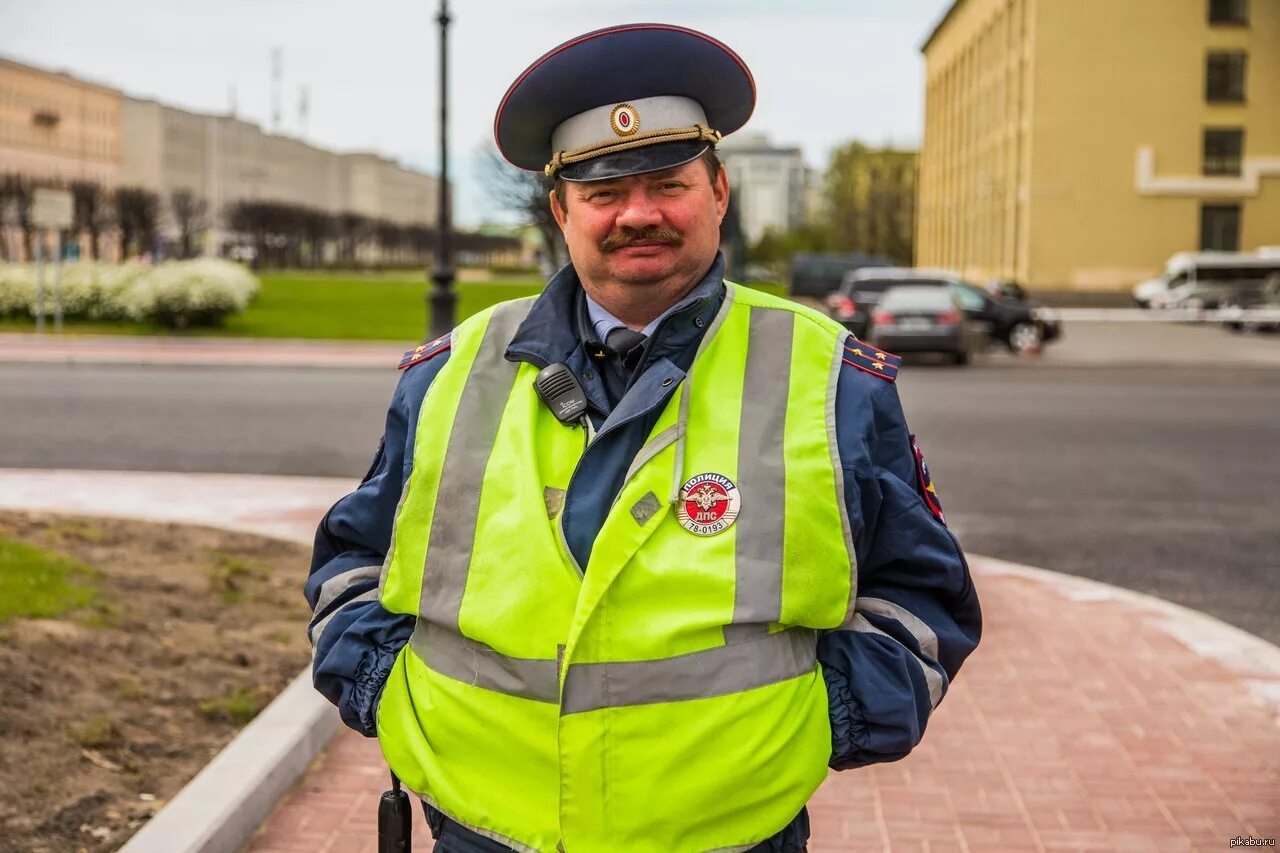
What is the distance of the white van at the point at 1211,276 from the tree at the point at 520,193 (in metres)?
22.0

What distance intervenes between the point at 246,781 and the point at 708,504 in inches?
100

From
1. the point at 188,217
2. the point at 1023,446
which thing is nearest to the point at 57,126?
the point at 188,217

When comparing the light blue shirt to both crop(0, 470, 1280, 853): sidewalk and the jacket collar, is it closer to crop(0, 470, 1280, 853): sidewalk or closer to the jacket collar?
the jacket collar

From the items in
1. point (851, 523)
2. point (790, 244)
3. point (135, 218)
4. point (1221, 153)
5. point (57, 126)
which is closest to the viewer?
point (851, 523)

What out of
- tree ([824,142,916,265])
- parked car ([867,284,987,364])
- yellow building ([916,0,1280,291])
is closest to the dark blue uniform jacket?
parked car ([867,284,987,364])

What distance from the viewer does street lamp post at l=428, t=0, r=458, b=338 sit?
65.8ft

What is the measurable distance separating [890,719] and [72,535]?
20.1 ft

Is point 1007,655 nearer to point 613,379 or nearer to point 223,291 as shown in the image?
point 613,379

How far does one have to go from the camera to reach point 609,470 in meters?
2.04

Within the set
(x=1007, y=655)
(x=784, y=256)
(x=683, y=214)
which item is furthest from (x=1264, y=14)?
(x=784, y=256)

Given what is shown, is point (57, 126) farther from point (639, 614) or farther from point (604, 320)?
point (639, 614)

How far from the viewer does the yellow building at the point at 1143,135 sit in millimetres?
49094

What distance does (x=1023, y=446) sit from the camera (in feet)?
42.7

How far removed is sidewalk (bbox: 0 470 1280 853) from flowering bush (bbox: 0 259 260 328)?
2318 cm
